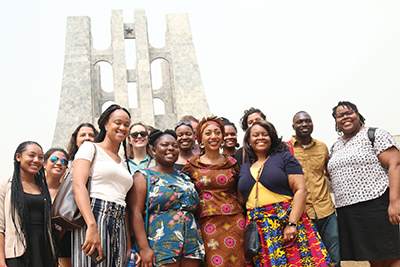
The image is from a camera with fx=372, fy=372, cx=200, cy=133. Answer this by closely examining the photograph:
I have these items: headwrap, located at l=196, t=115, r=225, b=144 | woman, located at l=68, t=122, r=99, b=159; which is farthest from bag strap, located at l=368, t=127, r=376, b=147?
woman, located at l=68, t=122, r=99, b=159

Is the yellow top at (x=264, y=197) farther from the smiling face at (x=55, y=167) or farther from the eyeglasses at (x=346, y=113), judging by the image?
the smiling face at (x=55, y=167)

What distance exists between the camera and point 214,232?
308 centimetres

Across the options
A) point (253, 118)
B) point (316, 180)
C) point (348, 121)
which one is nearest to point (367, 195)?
point (316, 180)

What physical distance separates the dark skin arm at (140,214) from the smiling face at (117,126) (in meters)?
0.37

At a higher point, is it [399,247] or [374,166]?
[374,166]

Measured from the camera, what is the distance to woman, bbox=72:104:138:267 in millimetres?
2484

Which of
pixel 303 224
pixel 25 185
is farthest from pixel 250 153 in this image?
pixel 25 185

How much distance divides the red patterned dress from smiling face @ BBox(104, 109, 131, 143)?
766 mm

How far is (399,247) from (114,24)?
1598 centimetres

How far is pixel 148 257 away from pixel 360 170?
7.03 feet

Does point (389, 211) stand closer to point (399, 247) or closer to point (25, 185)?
point (399, 247)

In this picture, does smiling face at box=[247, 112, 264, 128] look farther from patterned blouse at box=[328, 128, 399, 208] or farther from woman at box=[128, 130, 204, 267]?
woman at box=[128, 130, 204, 267]

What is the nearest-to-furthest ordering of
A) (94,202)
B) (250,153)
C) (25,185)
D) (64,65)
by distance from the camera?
(94,202)
(25,185)
(250,153)
(64,65)

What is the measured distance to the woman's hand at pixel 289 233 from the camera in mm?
2930
